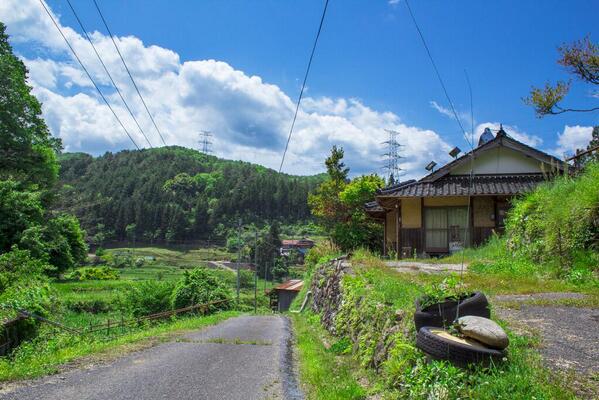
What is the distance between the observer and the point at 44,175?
3397 centimetres

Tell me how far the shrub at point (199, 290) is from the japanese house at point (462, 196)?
47.3 ft

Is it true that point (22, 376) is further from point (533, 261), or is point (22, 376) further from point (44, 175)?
point (44, 175)

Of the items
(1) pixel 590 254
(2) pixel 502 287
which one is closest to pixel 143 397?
(2) pixel 502 287

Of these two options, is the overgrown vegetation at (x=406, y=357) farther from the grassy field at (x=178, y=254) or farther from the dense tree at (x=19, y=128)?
the grassy field at (x=178, y=254)

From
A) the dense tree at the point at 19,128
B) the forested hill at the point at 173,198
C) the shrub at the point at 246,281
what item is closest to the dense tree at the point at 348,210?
the dense tree at the point at 19,128

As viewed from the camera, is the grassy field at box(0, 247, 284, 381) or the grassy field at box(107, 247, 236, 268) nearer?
the grassy field at box(0, 247, 284, 381)

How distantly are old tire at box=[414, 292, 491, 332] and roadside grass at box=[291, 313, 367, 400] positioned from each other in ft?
4.51

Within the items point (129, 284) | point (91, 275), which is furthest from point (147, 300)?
point (91, 275)

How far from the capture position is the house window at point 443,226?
20.6 meters

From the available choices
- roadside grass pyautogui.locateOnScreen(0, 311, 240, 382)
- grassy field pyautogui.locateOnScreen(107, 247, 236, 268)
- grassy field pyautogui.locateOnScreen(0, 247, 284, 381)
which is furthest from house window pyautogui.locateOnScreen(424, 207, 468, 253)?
grassy field pyautogui.locateOnScreen(107, 247, 236, 268)

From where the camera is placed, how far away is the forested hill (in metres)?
117

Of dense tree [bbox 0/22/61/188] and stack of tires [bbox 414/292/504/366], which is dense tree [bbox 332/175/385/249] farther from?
stack of tires [bbox 414/292/504/366]

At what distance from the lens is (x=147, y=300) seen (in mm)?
31031

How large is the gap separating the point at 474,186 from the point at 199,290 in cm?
1859
